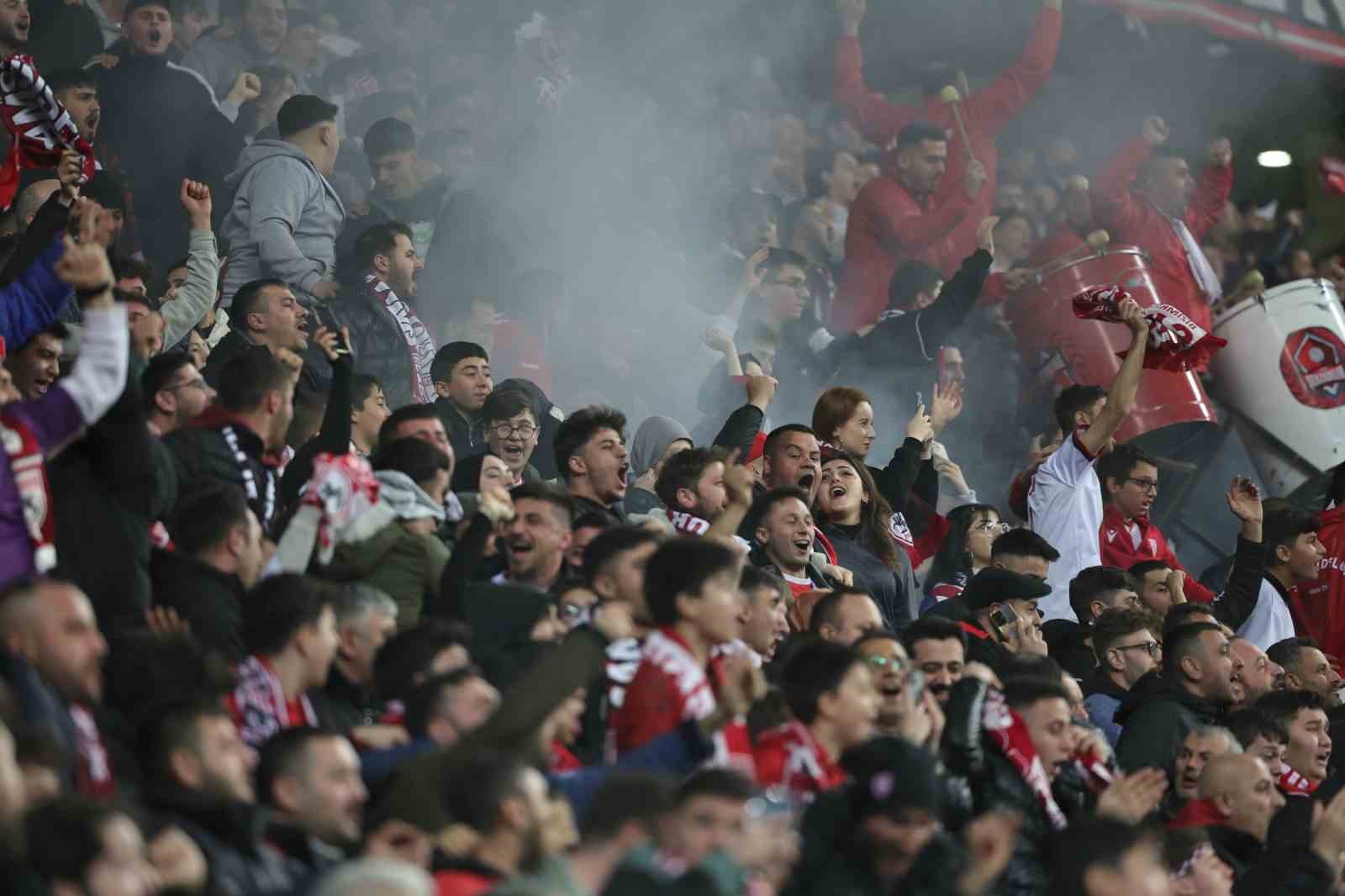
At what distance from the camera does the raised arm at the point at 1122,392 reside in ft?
29.3

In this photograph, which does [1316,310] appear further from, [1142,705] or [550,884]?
[550,884]

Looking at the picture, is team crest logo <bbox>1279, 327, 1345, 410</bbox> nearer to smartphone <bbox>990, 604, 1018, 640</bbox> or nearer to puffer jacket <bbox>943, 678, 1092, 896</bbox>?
smartphone <bbox>990, 604, 1018, 640</bbox>

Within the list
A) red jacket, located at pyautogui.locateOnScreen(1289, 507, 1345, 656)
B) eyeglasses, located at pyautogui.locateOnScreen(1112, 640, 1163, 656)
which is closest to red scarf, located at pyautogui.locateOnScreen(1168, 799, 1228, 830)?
eyeglasses, located at pyautogui.locateOnScreen(1112, 640, 1163, 656)

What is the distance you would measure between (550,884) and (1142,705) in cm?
387

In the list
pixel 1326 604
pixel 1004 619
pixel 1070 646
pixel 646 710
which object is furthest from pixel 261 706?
pixel 1326 604

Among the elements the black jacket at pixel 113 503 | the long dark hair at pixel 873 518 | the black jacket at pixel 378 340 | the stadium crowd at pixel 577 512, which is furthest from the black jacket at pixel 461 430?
the black jacket at pixel 113 503

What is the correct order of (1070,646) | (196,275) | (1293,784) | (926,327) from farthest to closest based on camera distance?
(926,327)
(1070,646)
(196,275)
(1293,784)

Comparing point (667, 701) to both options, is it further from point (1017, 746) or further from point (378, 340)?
point (378, 340)

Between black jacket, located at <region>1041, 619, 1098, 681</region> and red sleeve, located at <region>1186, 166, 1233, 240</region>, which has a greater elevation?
red sleeve, located at <region>1186, 166, 1233, 240</region>

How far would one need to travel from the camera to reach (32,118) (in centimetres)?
735

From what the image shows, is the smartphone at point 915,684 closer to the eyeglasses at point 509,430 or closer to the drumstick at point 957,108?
the eyeglasses at point 509,430

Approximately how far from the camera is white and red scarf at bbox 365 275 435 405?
344 inches

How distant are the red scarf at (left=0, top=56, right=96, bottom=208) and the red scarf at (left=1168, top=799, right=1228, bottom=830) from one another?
13.1 feet

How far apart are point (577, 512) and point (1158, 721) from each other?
202 centimetres
